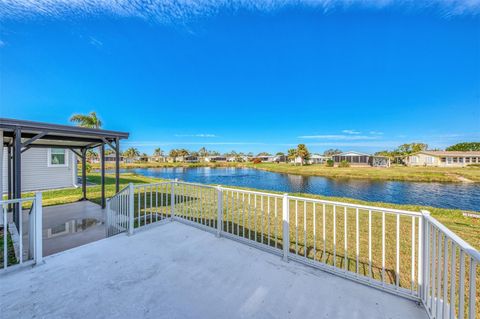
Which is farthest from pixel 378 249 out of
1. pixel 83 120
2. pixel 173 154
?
pixel 173 154

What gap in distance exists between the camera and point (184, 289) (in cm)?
189

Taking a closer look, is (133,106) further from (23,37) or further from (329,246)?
(329,246)

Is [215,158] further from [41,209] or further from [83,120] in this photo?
[41,209]

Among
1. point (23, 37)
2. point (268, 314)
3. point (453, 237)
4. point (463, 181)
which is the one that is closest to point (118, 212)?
point (268, 314)

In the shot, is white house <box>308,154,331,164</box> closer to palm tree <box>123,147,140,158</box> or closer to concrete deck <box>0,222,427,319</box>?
concrete deck <box>0,222,427,319</box>

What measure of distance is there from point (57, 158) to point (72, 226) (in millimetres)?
7798

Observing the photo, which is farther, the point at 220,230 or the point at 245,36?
the point at 245,36

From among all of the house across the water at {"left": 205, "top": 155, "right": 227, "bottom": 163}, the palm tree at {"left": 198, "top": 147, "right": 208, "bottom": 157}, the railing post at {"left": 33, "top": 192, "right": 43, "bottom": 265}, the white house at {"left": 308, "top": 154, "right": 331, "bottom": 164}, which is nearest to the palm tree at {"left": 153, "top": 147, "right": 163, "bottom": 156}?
the palm tree at {"left": 198, "top": 147, "right": 208, "bottom": 157}

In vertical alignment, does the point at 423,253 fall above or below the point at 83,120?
below

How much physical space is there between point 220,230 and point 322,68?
63.1ft

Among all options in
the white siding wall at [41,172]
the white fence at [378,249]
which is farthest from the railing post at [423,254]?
the white siding wall at [41,172]

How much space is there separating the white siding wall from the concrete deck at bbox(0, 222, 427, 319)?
9731mm

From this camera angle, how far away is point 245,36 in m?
12.0

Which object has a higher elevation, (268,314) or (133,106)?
(133,106)
